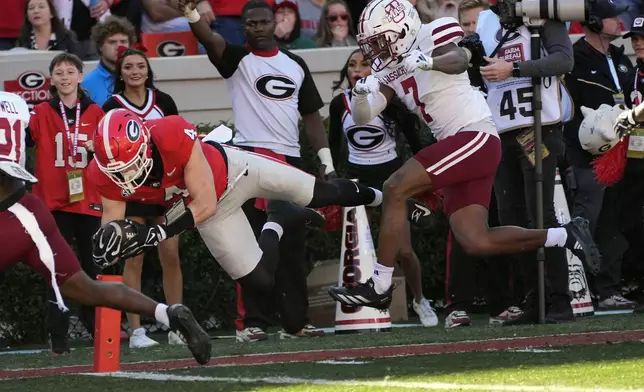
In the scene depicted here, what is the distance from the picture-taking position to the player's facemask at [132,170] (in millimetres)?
6809

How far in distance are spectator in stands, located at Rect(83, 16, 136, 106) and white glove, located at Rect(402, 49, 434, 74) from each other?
2.82m

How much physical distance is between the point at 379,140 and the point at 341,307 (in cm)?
115

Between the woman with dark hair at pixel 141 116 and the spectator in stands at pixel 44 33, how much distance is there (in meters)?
1.46

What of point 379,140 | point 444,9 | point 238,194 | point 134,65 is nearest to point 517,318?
point 379,140

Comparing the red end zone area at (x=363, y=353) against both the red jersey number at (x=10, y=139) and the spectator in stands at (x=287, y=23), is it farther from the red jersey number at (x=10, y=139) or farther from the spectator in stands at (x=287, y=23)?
the spectator in stands at (x=287, y=23)

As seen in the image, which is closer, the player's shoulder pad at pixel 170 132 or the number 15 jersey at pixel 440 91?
the player's shoulder pad at pixel 170 132

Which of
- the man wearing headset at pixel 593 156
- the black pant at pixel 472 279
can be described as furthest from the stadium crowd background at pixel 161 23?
the black pant at pixel 472 279

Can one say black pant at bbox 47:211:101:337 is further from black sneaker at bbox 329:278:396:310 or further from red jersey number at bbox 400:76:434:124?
red jersey number at bbox 400:76:434:124

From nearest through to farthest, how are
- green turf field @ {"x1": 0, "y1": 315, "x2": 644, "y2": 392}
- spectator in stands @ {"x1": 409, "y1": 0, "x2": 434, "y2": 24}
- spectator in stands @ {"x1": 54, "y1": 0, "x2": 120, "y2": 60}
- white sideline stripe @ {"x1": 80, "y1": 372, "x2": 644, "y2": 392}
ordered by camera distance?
white sideline stripe @ {"x1": 80, "y1": 372, "x2": 644, "y2": 392} → green turf field @ {"x1": 0, "y1": 315, "x2": 644, "y2": 392} → spectator in stands @ {"x1": 54, "y1": 0, "x2": 120, "y2": 60} → spectator in stands @ {"x1": 409, "y1": 0, "x2": 434, "y2": 24}

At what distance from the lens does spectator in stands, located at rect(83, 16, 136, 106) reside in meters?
9.52

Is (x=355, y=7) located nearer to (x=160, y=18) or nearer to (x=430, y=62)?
(x=160, y=18)

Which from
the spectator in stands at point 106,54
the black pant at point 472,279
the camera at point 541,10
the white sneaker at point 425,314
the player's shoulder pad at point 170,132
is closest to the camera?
the player's shoulder pad at point 170,132

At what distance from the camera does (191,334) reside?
6254 mm

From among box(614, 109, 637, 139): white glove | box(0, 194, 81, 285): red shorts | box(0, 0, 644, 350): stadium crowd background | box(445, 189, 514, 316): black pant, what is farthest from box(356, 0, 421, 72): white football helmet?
box(0, 0, 644, 350): stadium crowd background
